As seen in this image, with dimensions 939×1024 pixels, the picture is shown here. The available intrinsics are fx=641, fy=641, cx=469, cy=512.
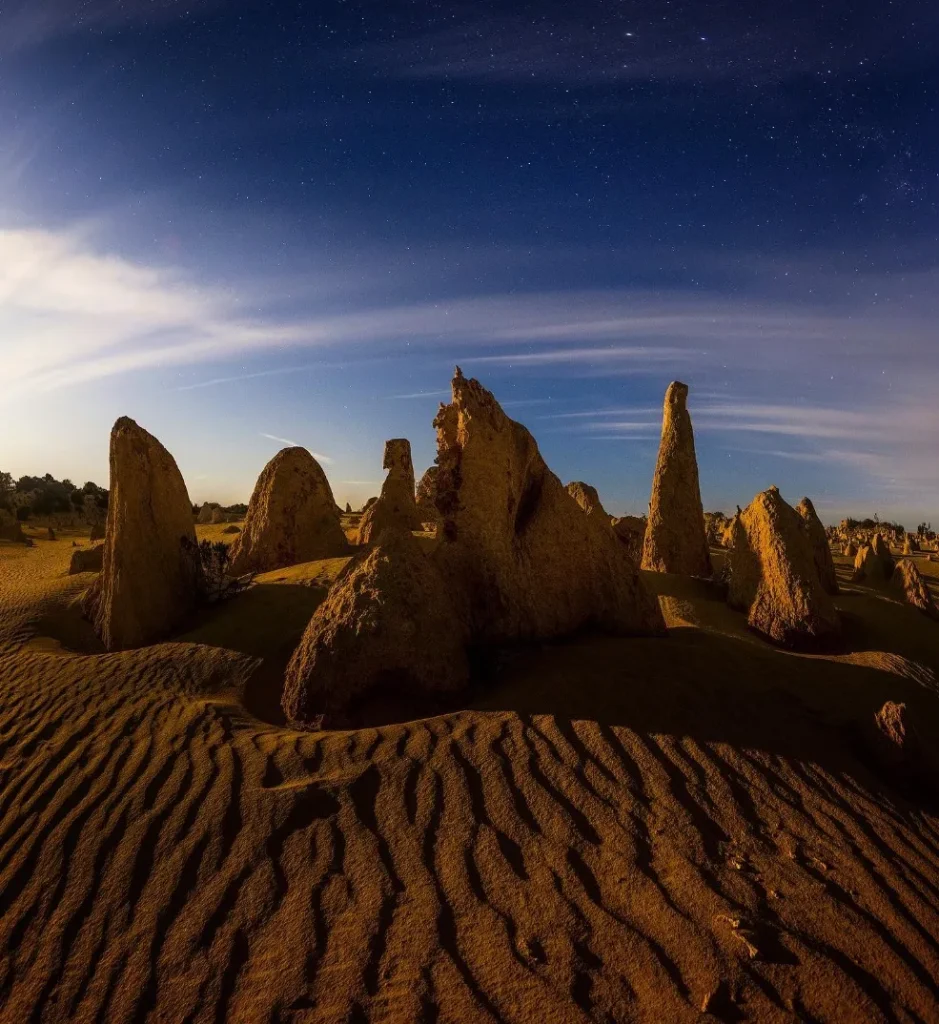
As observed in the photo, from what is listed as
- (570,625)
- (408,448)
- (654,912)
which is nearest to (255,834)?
(654,912)

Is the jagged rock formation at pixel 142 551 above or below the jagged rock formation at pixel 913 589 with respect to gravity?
above

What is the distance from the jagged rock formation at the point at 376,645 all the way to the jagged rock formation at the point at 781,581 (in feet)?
19.7

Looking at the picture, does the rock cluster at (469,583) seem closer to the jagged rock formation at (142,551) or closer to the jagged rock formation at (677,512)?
the jagged rock formation at (142,551)

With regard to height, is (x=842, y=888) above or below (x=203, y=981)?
above

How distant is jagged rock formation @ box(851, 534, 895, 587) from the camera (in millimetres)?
16578

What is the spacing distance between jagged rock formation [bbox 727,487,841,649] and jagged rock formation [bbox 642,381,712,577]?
3073 mm

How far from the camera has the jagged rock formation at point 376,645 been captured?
18.7ft

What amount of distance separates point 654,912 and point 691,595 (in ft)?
30.1

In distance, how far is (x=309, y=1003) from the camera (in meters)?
3.01

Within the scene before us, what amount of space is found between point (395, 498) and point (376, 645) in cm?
884

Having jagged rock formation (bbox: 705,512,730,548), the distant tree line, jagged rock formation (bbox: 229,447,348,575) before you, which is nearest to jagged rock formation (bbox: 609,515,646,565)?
jagged rock formation (bbox: 229,447,348,575)

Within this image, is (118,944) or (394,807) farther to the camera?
(394,807)

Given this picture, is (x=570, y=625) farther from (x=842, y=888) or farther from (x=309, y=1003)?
(x=309, y=1003)

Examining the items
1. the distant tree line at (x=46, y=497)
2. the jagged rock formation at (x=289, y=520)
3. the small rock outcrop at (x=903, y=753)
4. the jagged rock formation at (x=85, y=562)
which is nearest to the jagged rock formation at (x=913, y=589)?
the small rock outcrop at (x=903, y=753)
